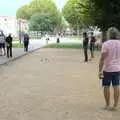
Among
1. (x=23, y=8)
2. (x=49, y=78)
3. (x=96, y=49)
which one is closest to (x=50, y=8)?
(x=23, y=8)

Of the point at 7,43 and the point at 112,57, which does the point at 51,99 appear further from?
the point at 7,43

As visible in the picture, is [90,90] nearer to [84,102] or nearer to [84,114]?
[84,102]

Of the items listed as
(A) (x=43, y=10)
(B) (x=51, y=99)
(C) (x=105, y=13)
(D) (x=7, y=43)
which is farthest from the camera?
(A) (x=43, y=10)

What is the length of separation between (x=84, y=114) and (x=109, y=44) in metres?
1.60

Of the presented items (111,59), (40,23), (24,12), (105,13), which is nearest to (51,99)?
(111,59)

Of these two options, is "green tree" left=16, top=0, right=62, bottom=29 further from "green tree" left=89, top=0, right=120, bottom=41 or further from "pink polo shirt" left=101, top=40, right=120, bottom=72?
"pink polo shirt" left=101, top=40, right=120, bottom=72

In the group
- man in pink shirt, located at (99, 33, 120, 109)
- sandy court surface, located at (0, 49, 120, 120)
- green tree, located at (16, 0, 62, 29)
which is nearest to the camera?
sandy court surface, located at (0, 49, 120, 120)

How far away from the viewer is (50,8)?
523 ft

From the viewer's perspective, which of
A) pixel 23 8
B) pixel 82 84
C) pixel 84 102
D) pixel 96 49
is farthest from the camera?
pixel 23 8

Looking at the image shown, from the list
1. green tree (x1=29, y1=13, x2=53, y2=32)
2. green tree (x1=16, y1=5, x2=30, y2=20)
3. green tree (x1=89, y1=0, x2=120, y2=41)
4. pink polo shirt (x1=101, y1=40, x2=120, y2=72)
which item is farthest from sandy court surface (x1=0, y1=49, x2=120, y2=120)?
green tree (x1=16, y1=5, x2=30, y2=20)

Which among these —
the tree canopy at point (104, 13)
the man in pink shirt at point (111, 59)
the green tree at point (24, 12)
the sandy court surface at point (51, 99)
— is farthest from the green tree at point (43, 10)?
the man in pink shirt at point (111, 59)

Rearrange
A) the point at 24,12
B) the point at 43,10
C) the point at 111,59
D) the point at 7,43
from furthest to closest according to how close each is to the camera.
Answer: the point at 24,12, the point at 43,10, the point at 7,43, the point at 111,59

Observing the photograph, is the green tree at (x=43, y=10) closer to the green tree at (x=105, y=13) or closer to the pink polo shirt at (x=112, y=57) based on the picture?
the green tree at (x=105, y=13)

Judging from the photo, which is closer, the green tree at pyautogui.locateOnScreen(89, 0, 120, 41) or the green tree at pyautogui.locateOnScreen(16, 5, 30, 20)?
the green tree at pyautogui.locateOnScreen(89, 0, 120, 41)
